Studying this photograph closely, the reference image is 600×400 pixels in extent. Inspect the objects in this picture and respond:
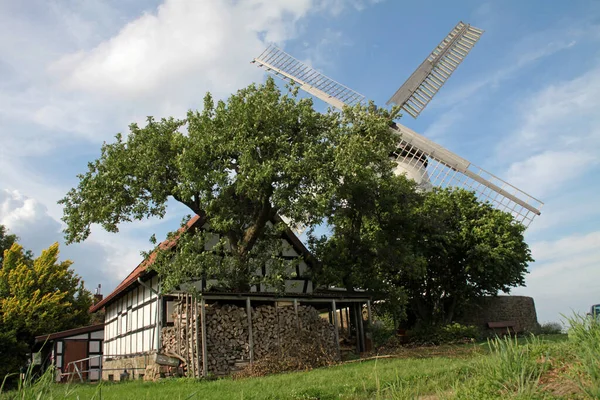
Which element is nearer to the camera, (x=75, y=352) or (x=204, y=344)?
(x=204, y=344)

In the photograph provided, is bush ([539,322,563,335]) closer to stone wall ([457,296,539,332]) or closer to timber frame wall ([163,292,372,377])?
stone wall ([457,296,539,332])

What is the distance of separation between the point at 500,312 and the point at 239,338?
1685 centimetres

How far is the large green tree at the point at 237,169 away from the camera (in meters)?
14.2

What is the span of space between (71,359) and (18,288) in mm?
5039

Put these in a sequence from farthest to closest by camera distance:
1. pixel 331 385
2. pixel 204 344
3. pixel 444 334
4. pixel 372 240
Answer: pixel 444 334 → pixel 372 240 → pixel 204 344 → pixel 331 385

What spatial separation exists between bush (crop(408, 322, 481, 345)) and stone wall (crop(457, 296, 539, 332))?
376 centimetres

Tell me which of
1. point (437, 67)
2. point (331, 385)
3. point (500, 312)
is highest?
point (437, 67)

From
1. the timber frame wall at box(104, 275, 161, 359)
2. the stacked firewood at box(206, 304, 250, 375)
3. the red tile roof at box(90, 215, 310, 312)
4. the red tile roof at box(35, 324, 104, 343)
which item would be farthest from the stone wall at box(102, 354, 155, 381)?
the red tile roof at box(35, 324, 104, 343)

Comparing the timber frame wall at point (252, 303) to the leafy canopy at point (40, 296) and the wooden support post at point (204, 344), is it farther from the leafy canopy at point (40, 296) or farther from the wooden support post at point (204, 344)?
the leafy canopy at point (40, 296)

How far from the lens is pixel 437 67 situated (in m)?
29.1

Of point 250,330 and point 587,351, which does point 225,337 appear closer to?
point 250,330

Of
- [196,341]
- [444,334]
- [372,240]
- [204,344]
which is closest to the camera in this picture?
[204,344]

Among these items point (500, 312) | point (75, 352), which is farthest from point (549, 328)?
point (75, 352)

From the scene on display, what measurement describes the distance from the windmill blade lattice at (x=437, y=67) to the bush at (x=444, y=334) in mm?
11932
